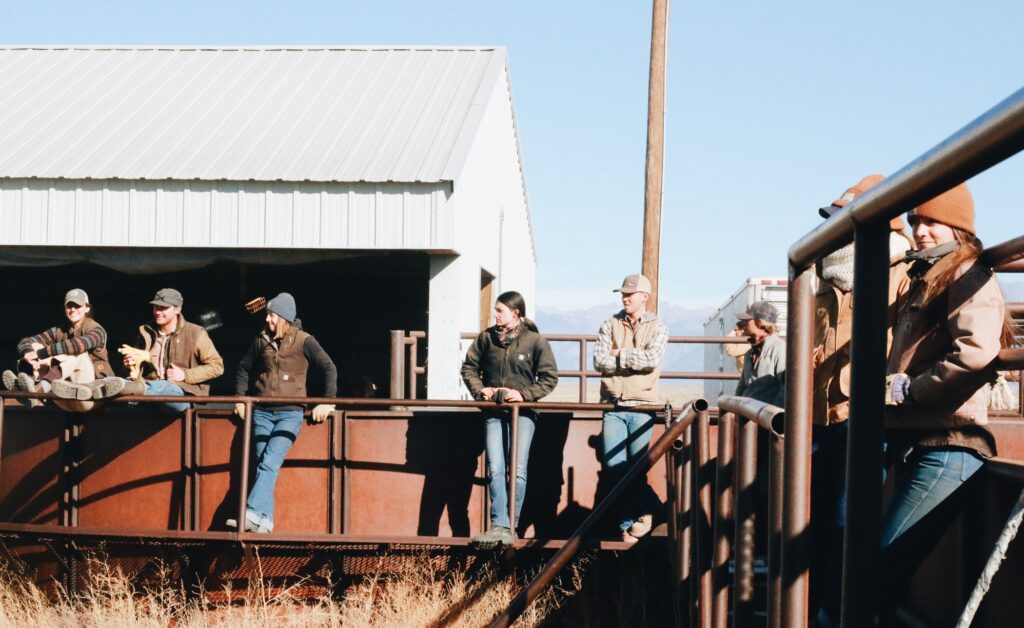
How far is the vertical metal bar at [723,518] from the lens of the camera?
159 inches

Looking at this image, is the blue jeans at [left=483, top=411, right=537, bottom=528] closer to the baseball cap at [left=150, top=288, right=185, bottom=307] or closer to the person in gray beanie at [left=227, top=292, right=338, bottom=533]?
the person in gray beanie at [left=227, top=292, right=338, bottom=533]

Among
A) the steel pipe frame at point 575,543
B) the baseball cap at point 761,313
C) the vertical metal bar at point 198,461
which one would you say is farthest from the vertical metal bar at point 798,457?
the vertical metal bar at point 198,461

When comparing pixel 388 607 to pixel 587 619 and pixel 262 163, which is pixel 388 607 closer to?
pixel 587 619

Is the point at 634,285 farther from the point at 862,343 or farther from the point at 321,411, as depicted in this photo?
the point at 862,343

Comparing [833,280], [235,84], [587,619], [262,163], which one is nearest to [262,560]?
[587,619]

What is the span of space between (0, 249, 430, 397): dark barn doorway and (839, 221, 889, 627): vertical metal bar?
52.9 feet

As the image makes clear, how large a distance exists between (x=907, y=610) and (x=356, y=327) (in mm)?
15816

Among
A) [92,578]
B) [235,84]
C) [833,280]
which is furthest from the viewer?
[235,84]

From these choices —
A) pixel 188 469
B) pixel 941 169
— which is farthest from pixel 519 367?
pixel 941 169

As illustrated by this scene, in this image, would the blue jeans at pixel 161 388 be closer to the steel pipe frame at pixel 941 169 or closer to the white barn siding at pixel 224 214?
the white barn siding at pixel 224 214

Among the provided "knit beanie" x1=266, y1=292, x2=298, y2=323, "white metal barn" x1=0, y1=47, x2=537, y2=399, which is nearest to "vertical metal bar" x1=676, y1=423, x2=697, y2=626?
"knit beanie" x1=266, y1=292, x2=298, y2=323

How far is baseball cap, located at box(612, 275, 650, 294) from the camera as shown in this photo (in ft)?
27.8

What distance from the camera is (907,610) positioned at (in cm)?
295

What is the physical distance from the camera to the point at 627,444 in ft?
28.1
